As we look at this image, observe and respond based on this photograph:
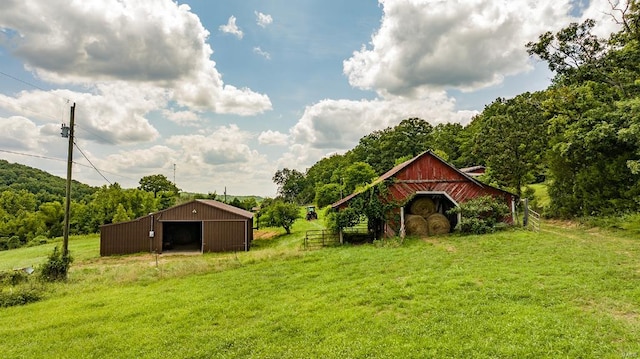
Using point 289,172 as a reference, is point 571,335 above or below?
below

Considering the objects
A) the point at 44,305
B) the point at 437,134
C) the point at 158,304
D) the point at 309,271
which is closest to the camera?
the point at 158,304

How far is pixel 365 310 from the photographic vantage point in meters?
9.19

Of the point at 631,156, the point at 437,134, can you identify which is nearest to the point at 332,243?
the point at 631,156

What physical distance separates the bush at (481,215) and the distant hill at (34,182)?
83.5 meters

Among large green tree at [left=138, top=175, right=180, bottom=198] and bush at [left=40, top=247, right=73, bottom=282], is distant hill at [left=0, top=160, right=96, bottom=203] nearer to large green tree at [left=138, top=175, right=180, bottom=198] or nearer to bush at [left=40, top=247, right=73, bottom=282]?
large green tree at [left=138, top=175, right=180, bottom=198]

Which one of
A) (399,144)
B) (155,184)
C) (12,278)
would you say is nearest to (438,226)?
(12,278)

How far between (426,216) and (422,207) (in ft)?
2.12

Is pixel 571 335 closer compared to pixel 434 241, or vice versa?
pixel 571 335

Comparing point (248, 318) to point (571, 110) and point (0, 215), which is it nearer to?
point (571, 110)

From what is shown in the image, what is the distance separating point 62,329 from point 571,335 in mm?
12378

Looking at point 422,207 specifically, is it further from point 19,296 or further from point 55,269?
point 19,296

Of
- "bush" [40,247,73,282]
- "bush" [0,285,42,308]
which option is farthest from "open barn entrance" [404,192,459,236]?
"bush" [0,285,42,308]

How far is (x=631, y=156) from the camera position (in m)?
20.1

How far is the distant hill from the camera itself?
80.8 meters
